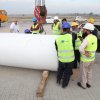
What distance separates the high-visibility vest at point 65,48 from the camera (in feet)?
19.2

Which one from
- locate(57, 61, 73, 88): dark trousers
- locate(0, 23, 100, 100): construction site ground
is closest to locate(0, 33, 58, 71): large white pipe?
locate(0, 23, 100, 100): construction site ground

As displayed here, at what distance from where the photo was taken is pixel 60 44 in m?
5.91

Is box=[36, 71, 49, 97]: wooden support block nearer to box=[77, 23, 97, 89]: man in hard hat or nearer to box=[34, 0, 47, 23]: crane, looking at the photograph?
box=[77, 23, 97, 89]: man in hard hat

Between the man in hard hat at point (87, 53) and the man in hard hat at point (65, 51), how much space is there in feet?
0.96

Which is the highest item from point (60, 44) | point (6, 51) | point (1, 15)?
point (60, 44)

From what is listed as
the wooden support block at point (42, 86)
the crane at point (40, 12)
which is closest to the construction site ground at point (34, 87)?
the wooden support block at point (42, 86)

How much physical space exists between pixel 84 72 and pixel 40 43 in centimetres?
163

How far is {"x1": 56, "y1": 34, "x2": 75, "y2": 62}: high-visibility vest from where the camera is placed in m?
5.86

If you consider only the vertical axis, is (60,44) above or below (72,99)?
above

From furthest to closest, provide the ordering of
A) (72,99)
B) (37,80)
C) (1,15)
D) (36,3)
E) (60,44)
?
1. (1,15)
2. (36,3)
3. (37,80)
4. (60,44)
5. (72,99)

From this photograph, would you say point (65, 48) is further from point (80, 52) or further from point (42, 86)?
point (42, 86)

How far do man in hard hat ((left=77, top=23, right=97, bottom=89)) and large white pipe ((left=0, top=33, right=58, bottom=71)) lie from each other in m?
0.96

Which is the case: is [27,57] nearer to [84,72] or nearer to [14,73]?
[14,73]

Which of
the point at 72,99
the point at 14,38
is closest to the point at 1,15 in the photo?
the point at 14,38
